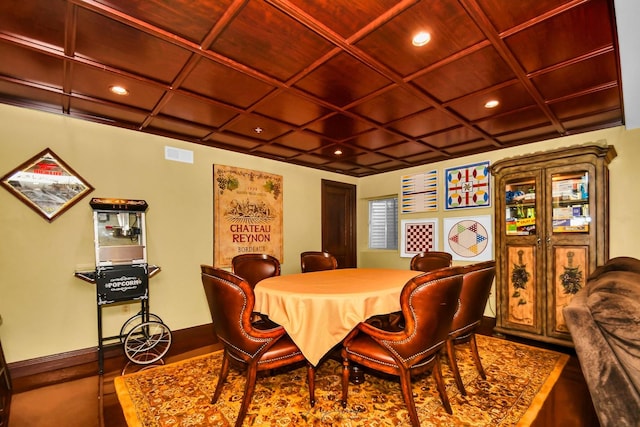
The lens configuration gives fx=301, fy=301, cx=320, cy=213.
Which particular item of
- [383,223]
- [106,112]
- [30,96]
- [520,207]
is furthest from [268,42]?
[383,223]

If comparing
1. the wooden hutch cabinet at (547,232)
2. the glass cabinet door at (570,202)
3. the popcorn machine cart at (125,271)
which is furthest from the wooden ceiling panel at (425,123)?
the popcorn machine cart at (125,271)

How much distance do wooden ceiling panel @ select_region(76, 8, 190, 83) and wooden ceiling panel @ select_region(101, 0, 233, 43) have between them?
145 mm

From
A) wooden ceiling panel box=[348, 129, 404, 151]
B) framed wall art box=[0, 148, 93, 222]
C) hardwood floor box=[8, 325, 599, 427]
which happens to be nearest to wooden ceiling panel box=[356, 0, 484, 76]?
wooden ceiling panel box=[348, 129, 404, 151]

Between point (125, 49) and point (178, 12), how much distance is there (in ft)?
2.01

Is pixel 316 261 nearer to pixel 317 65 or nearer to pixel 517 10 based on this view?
pixel 317 65

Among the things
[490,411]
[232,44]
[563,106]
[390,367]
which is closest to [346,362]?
[390,367]

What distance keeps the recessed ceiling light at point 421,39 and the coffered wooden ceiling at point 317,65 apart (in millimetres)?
42

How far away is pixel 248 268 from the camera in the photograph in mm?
3527

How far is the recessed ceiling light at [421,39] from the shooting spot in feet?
6.17

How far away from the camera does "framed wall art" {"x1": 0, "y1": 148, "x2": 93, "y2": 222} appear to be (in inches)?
112

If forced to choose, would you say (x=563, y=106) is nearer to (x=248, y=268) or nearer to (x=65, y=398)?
(x=248, y=268)

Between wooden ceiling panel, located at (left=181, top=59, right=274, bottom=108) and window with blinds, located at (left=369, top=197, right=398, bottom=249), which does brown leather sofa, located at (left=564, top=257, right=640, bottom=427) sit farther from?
window with blinds, located at (left=369, top=197, right=398, bottom=249)

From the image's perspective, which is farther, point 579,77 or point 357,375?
point 357,375

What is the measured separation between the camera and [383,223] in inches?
241
